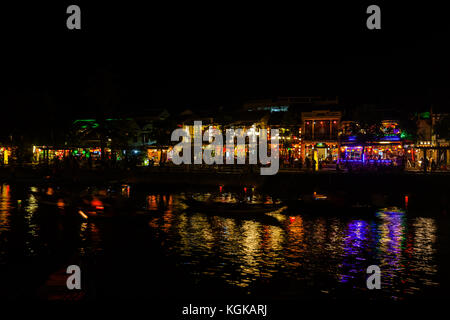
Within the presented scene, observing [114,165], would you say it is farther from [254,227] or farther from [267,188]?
[254,227]

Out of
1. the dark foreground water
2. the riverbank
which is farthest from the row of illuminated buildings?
the dark foreground water

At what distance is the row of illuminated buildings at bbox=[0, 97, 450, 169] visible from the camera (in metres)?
41.3

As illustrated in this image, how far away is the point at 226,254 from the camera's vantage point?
54.1 ft

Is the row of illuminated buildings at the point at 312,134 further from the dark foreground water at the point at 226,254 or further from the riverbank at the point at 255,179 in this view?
the dark foreground water at the point at 226,254

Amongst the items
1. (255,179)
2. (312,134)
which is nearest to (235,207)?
(255,179)

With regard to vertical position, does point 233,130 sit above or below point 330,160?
above

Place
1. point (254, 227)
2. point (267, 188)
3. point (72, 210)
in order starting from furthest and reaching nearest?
point (267, 188), point (72, 210), point (254, 227)

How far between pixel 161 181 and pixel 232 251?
2428 centimetres

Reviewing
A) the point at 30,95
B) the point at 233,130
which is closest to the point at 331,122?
the point at 233,130

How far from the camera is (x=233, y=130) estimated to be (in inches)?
1811

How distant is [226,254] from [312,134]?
31607 mm

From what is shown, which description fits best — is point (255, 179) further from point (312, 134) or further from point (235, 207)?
point (312, 134)

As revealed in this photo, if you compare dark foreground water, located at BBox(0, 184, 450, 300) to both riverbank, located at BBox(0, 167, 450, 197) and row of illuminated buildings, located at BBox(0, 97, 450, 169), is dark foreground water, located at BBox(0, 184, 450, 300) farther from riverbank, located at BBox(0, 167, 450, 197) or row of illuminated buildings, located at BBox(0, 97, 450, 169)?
row of illuminated buildings, located at BBox(0, 97, 450, 169)

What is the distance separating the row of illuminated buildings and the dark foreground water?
16.9 metres
